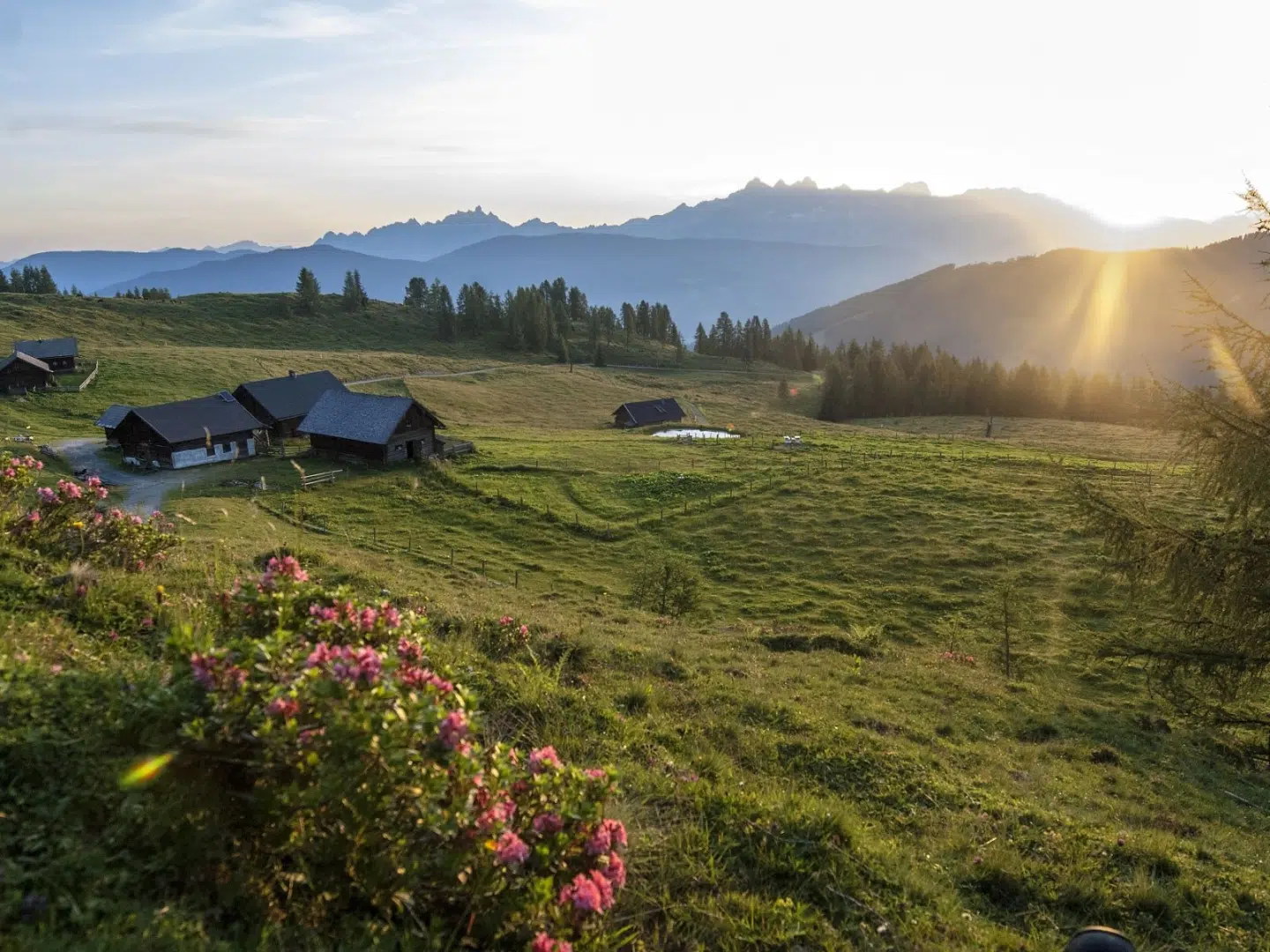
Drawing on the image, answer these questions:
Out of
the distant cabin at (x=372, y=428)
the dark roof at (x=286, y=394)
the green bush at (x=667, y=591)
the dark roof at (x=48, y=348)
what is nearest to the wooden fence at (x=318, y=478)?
the distant cabin at (x=372, y=428)

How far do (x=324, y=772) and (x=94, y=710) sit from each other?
85.0 inches

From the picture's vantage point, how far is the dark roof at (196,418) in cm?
4778

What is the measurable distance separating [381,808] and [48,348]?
90925 mm

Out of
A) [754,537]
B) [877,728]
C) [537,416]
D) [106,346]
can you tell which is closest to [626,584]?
[754,537]

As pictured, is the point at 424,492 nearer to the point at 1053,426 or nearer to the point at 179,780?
the point at 179,780

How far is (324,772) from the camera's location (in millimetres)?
3553

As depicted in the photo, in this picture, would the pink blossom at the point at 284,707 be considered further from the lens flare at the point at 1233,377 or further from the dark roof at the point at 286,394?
the dark roof at the point at 286,394

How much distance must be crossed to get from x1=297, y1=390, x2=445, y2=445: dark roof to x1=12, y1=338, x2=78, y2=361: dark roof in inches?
1549

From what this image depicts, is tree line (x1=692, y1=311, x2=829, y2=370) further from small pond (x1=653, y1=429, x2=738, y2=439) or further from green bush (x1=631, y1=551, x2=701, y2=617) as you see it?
green bush (x1=631, y1=551, x2=701, y2=617)

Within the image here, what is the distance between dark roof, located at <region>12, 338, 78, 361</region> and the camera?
69.2 meters

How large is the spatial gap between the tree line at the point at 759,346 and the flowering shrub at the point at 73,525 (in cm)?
15834

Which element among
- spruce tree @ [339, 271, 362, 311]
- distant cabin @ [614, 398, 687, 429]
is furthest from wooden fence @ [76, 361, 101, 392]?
spruce tree @ [339, 271, 362, 311]

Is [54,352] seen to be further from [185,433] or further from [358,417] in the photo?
[358,417]

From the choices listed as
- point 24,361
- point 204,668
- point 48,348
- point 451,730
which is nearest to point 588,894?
point 451,730
